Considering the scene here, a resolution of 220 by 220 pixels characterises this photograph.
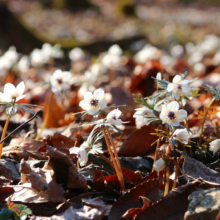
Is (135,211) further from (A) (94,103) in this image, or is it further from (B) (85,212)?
(A) (94,103)

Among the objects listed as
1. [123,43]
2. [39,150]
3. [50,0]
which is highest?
[50,0]

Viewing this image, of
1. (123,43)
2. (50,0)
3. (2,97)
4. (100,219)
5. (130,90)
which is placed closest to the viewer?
(100,219)

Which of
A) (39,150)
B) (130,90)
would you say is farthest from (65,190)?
(130,90)

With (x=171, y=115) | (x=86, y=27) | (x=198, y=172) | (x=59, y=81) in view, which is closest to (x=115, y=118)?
(x=171, y=115)

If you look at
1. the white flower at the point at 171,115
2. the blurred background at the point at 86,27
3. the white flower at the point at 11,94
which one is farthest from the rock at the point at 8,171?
the blurred background at the point at 86,27

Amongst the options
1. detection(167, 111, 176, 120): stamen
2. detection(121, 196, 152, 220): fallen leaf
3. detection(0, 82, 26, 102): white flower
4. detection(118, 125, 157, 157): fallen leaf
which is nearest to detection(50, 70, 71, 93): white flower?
detection(118, 125, 157, 157): fallen leaf

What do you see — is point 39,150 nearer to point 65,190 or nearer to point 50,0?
point 65,190
